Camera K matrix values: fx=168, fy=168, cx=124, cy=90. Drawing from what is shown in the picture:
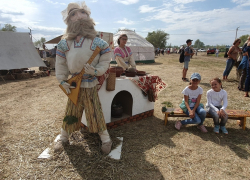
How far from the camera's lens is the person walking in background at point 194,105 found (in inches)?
116

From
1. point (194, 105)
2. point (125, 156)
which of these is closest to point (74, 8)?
point (125, 156)

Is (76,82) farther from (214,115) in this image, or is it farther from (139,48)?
(139,48)

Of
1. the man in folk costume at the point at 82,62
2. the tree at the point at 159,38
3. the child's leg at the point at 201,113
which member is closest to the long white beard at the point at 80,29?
the man in folk costume at the point at 82,62

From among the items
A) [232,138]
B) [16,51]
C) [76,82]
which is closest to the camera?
[76,82]

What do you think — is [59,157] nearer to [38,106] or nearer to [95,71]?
[95,71]

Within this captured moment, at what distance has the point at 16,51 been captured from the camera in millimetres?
8188

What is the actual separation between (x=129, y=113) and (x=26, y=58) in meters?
7.44

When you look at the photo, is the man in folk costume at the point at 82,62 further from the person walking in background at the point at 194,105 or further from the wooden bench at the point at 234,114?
the person walking in background at the point at 194,105

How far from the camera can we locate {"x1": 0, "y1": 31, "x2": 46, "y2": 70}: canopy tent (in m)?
7.82

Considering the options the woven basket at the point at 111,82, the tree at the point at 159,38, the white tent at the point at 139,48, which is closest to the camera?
the woven basket at the point at 111,82

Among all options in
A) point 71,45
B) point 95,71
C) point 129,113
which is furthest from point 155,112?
point 71,45

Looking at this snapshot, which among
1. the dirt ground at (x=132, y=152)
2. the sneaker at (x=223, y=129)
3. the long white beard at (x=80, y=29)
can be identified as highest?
the long white beard at (x=80, y=29)

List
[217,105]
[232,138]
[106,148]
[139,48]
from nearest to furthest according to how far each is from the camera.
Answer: [106,148] < [232,138] < [217,105] < [139,48]

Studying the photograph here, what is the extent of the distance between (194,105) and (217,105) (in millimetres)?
416
